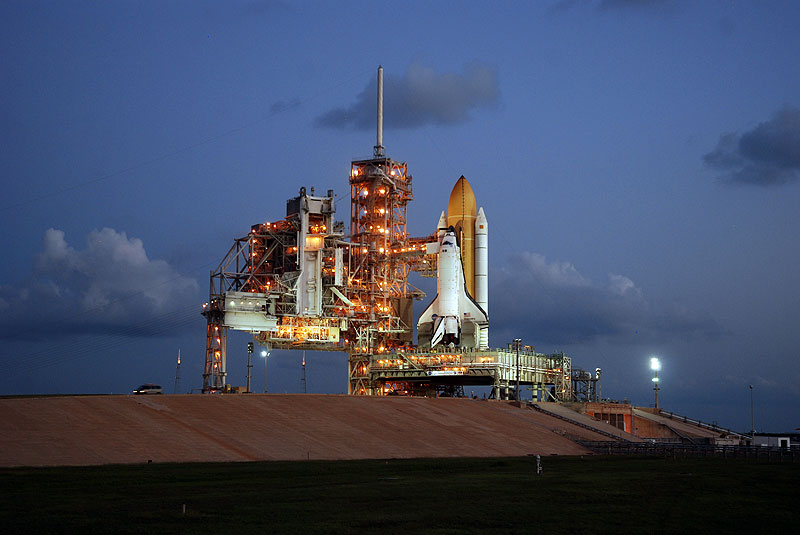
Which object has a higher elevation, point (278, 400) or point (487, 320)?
point (487, 320)

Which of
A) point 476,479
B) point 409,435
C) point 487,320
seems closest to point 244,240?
point 487,320

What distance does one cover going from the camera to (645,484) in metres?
37.1

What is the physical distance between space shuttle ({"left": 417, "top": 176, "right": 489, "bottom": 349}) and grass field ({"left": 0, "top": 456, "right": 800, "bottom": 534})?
55.7 metres

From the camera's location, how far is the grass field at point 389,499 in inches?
970

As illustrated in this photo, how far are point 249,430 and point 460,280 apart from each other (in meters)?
52.8

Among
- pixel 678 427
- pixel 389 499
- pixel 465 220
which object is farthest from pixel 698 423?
pixel 389 499

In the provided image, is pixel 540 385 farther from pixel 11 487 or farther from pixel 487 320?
pixel 11 487

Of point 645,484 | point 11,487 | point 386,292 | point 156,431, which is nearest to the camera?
point 11,487

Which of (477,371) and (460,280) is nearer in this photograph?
(477,371)

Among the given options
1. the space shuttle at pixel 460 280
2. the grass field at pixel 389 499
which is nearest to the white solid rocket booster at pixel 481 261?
the space shuttle at pixel 460 280

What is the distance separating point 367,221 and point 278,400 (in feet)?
160

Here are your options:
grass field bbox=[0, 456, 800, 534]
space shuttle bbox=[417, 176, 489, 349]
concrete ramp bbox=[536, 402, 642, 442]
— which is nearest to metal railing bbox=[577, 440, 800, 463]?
concrete ramp bbox=[536, 402, 642, 442]

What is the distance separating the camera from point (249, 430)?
52.2 meters

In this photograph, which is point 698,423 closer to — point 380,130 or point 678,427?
point 678,427
